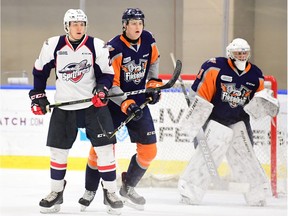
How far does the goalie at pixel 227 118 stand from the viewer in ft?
15.0

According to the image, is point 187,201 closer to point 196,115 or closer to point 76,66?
point 196,115

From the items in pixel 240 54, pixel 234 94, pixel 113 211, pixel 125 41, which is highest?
pixel 125 41

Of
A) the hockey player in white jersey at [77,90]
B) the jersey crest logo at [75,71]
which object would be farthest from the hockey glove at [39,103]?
the jersey crest logo at [75,71]

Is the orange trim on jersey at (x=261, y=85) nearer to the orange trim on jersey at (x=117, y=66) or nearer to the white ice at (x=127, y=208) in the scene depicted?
the white ice at (x=127, y=208)

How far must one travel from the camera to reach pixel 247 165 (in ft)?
15.3

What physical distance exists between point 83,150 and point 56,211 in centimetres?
182

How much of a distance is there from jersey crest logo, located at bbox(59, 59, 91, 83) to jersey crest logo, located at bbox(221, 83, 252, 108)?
0.97m

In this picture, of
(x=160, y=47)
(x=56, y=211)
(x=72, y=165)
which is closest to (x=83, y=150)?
(x=72, y=165)

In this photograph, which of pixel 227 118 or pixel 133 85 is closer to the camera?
pixel 133 85

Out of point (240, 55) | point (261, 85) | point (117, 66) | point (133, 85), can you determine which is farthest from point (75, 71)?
point (261, 85)

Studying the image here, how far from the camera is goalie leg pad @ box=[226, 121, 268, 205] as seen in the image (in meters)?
4.62

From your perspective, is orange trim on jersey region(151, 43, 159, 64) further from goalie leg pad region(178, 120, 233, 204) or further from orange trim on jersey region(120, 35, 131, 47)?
goalie leg pad region(178, 120, 233, 204)

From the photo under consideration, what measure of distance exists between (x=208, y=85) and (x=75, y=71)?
97cm

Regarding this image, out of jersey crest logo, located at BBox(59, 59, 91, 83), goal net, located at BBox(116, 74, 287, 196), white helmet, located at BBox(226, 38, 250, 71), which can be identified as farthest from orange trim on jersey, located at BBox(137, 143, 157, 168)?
goal net, located at BBox(116, 74, 287, 196)
